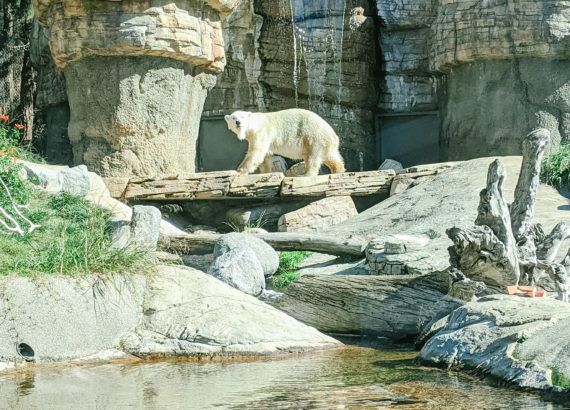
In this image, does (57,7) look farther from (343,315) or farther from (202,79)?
(343,315)

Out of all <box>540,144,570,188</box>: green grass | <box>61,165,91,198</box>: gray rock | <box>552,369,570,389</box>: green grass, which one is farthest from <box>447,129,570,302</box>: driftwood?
<box>61,165,91,198</box>: gray rock

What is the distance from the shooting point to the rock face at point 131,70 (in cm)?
1258

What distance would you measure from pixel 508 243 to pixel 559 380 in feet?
6.70

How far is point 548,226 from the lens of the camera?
9883mm

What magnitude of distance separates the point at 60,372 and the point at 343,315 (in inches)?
96.9

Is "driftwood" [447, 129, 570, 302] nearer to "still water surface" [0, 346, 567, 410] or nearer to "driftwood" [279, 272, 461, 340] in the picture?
"driftwood" [279, 272, 461, 340]

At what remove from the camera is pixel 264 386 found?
18.2 feet

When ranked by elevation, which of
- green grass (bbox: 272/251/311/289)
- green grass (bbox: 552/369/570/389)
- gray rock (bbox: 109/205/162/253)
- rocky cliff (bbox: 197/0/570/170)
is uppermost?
rocky cliff (bbox: 197/0/570/170)

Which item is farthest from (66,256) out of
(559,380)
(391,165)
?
(391,165)

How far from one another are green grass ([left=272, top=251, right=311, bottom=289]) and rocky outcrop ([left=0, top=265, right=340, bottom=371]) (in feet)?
9.41

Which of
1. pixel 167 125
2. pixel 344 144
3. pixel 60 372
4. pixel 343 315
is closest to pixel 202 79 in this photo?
pixel 167 125

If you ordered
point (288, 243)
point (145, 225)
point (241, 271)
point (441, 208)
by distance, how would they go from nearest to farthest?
point (145, 225) → point (241, 271) → point (288, 243) → point (441, 208)

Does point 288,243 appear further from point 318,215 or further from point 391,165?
point 391,165

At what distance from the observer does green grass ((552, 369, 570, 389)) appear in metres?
4.98
